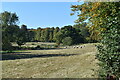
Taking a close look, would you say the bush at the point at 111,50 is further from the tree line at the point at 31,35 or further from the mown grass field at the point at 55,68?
the tree line at the point at 31,35

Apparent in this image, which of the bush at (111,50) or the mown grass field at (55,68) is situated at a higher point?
the bush at (111,50)

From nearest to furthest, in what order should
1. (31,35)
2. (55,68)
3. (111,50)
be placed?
1. (111,50)
2. (55,68)
3. (31,35)

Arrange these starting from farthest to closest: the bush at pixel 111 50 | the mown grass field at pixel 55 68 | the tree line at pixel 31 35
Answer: the tree line at pixel 31 35 < the mown grass field at pixel 55 68 < the bush at pixel 111 50

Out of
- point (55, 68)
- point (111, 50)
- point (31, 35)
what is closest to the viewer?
point (111, 50)

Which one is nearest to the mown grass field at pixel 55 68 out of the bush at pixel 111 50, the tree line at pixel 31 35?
the bush at pixel 111 50

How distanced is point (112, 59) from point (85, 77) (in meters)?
3.11

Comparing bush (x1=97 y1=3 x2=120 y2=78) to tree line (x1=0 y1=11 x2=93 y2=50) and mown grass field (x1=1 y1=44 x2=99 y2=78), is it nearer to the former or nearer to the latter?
mown grass field (x1=1 y1=44 x2=99 y2=78)

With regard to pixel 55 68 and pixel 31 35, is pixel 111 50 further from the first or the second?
pixel 31 35

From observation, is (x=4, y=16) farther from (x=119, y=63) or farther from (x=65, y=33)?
(x=119, y=63)

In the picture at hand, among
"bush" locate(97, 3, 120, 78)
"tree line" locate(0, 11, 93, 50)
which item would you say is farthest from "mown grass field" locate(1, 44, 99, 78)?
"tree line" locate(0, 11, 93, 50)

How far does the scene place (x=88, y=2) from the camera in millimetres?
10812

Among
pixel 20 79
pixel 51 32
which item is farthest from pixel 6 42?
pixel 51 32

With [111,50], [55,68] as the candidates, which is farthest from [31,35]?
[111,50]

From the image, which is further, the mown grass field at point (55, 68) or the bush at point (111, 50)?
the mown grass field at point (55, 68)
